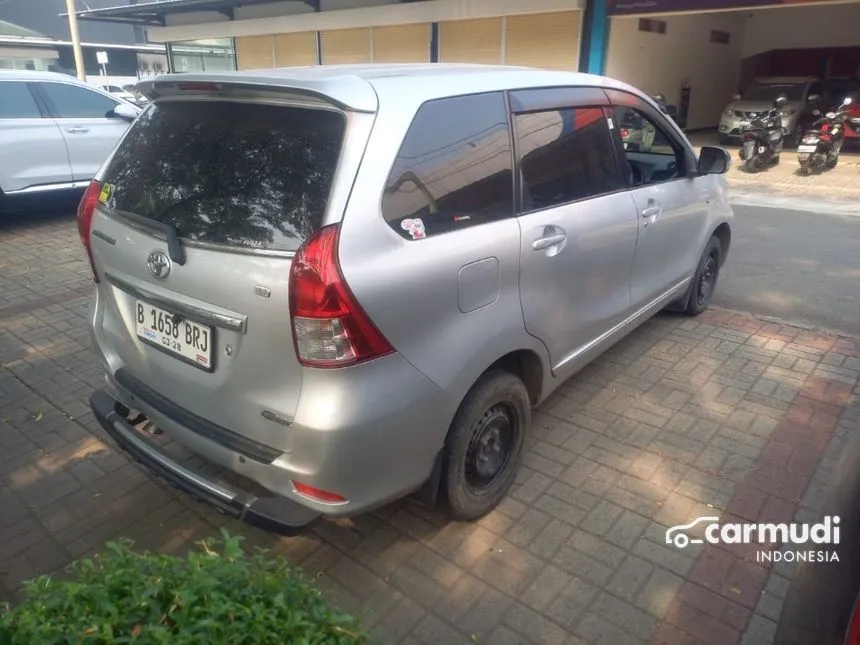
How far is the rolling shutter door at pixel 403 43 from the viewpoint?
15.8 meters

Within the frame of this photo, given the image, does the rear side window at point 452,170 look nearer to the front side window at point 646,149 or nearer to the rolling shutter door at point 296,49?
the front side window at point 646,149

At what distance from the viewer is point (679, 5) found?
38.7 ft

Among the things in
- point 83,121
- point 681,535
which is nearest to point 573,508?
point 681,535

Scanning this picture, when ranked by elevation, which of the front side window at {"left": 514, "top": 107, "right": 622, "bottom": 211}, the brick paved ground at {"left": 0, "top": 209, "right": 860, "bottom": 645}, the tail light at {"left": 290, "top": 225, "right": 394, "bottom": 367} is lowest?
the brick paved ground at {"left": 0, "top": 209, "right": 860, "bottom": 645}

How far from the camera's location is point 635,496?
121 inches

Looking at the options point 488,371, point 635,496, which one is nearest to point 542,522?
point 635,496

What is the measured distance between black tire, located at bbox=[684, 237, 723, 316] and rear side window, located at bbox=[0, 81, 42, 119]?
299 inches

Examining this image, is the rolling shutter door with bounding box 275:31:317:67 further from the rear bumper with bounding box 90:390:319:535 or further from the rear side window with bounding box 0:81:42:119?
the rear bumper with bounding box 90:390:319:535

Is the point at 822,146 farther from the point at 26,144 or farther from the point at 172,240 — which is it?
the point at 172,240

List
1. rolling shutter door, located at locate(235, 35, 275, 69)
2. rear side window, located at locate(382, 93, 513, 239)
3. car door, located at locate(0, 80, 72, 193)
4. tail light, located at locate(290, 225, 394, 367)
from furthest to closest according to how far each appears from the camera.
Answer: rolling shutter door, located at locate(235, 35, 275, 69)
car door, located at locate(0, 80, 72, 193)
rear side window, located at locate(382, 93, 513, 239)
tail light, located at locate(290, 225, 394, 367)

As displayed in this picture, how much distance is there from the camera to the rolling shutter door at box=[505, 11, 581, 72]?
13.3m

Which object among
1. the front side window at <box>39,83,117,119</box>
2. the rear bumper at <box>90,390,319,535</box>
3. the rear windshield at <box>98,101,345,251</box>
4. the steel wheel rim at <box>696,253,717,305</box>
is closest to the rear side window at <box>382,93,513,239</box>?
the rear windshield at <box>98,101,345,251</box>

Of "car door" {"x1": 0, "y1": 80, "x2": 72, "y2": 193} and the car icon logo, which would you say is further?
"car door" {"x1": 0, "y1": 80, "x2": 72, "y2": 193}

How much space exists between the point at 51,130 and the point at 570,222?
7.30 metres
